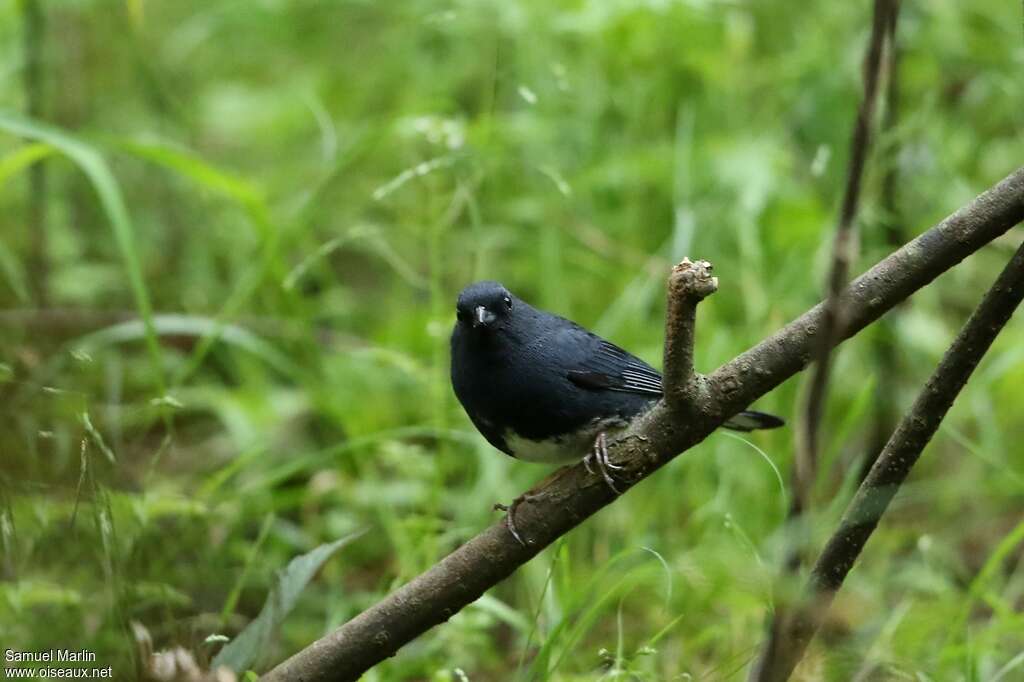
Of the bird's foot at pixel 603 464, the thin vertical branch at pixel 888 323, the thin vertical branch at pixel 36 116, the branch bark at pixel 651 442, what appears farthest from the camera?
the thin vertical branch at pixel 36 116

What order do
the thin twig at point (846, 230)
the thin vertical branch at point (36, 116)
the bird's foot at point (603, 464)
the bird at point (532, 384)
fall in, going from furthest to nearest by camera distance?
the thin vertical branch at point (36, 116) → the bird at point (532, 384) → the bird's foot at point (603, 464) → the thin twig at point (846, 230)

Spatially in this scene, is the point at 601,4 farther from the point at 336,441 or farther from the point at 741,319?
the point at 336,441

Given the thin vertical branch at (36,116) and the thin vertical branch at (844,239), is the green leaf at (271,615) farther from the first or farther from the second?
the thin vertical branch at (36,116)

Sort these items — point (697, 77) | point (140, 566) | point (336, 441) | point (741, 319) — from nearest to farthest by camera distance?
point (140, 566), point (336, 441), point (741, 319), point (697, 77)

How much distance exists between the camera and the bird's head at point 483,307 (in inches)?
117

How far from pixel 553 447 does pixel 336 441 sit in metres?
1.75

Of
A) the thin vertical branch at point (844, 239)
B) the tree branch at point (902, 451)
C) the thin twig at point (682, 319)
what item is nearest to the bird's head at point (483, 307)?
the thin twig at point (682, 319)

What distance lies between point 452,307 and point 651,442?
284cm

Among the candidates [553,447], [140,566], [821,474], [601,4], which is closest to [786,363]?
[553,447]

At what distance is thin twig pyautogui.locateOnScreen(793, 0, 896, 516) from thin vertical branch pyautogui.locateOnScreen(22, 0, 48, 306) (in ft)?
11.9

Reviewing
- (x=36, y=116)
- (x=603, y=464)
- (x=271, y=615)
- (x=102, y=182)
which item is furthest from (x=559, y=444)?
(x=36, y=116)

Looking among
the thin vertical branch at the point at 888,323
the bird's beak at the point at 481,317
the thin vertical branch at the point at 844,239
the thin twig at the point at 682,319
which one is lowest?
the thin vertical branch at the point at 888,323

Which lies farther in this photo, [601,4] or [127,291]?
[127,291]

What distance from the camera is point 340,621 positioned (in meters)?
3.43
